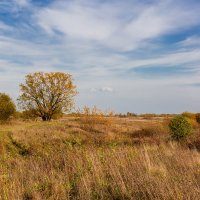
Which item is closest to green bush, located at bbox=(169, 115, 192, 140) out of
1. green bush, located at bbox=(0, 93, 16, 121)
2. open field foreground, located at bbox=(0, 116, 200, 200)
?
open field foreground, located at bbox=(0, 116, 200, 200)

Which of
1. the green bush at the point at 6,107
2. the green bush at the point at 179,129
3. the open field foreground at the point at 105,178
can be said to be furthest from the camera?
the green bush at the point at 6,107

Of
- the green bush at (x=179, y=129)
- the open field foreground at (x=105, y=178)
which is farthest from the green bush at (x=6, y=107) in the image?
the open field foreground at (x=105, y=178)

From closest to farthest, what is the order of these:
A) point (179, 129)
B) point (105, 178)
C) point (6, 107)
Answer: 1. point (105, 178)
2. point (179, 129)
3. point (6, 107)

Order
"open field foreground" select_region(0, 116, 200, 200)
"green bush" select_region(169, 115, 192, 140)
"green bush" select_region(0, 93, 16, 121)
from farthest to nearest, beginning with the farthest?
1. "green bush" select_region(0, 93, 16, 121)
2. "green bush" select_region(169, 115, 192, 140)
3. "open field foreground" select_region(0, 116, 200, 200)

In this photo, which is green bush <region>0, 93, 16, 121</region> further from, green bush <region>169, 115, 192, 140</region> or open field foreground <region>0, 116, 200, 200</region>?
open field foreground <region>0, 116, 200, 200</region>

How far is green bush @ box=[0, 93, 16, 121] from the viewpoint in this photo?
42.1m

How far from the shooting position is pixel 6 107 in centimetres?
4238

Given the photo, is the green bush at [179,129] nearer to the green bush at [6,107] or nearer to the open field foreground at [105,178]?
the open field foreground at [105,178]

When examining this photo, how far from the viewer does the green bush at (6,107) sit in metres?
42.1

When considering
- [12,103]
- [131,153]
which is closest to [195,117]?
[12,103]

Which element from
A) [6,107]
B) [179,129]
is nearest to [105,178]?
[179,129]

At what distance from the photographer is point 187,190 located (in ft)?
21.1

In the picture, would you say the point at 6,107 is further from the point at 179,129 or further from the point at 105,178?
the point at 105,178

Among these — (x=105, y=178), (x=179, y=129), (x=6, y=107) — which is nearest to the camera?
(x=105, y=178)
